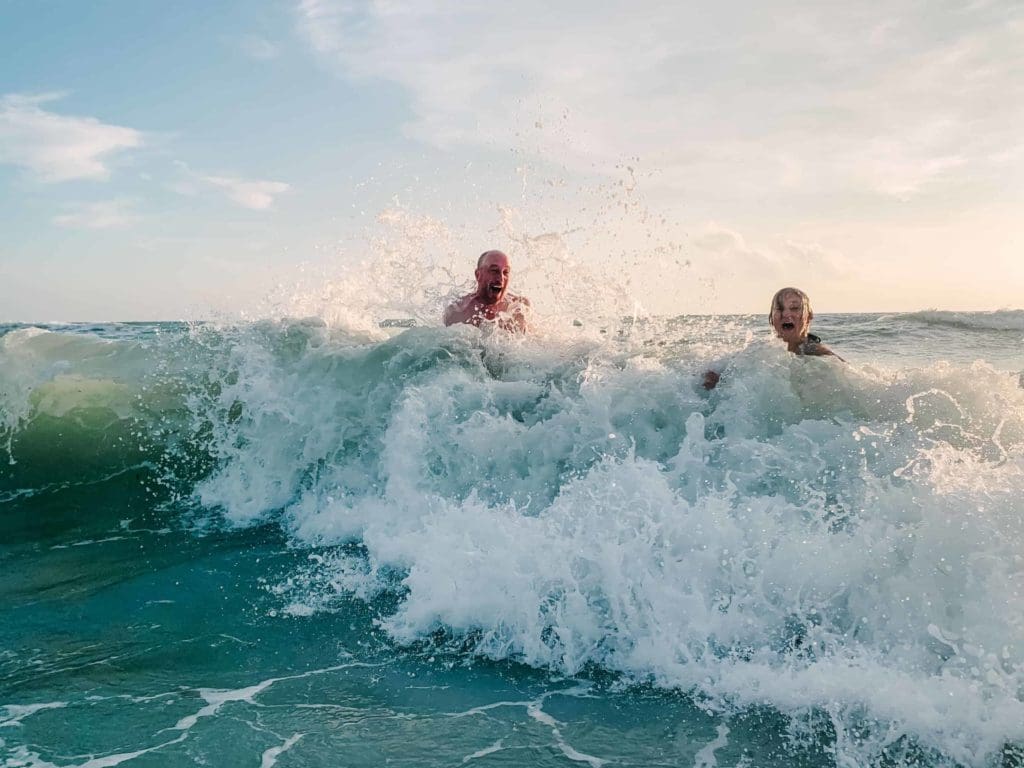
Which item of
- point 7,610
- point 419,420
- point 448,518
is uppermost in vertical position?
point 419,420

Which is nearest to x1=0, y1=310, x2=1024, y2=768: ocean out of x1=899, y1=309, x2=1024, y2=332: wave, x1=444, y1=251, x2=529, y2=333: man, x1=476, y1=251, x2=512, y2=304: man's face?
x1=444, y1=251, x2=529, y2=333: man

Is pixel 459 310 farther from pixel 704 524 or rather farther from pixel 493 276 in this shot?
pixel 704 524

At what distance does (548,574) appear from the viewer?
4.17 meters

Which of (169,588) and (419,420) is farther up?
(419,420)

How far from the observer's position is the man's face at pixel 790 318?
670 cm

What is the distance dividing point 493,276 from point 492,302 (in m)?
0.34

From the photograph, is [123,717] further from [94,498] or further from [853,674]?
[94,498]

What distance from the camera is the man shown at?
333 inches

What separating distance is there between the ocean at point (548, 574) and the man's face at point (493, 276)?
2.70ft

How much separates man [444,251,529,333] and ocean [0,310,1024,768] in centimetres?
49

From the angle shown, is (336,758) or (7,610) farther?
(7,610)

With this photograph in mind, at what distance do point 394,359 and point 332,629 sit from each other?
3796 millimetres

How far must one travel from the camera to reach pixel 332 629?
4324 mm

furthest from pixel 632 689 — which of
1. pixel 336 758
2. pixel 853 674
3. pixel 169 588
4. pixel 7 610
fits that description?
pixel 7 610
